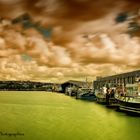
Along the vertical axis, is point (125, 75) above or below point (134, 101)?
above

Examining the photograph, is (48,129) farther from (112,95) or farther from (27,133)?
(112,95)

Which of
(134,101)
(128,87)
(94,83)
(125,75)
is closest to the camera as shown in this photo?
(134,101)

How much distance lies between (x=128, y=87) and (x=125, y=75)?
4169 cm

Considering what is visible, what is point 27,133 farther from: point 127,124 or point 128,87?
point 128,87

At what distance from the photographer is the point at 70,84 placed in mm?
129250

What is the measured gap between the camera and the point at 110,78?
10125cm

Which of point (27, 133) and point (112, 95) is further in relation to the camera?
point (112, 95)

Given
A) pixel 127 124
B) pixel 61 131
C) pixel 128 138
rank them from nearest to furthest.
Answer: pixel 128 138, pixel 61 131, pixel 127 124

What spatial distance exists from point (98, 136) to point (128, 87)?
23.6 meters

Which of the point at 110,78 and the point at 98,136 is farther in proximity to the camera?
the point at 110,78

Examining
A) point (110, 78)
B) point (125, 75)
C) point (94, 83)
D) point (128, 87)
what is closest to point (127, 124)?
point (128, 87)

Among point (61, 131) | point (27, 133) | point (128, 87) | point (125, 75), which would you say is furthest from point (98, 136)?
point (125, 75)

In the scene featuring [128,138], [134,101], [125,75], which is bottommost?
[128,138]

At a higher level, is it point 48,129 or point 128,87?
point 128,87
